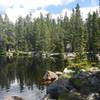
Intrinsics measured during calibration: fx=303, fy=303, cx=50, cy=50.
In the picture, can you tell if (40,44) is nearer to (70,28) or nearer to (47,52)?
(47,52)

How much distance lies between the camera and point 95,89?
41812 millimetres

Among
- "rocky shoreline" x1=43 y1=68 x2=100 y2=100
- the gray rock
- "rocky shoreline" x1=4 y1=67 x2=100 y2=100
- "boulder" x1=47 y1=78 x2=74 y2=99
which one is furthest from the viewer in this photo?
"boulder" x1=47 y1=78 x2=74 y2=99

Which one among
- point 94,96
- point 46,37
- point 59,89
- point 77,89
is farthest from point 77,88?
point 46,37

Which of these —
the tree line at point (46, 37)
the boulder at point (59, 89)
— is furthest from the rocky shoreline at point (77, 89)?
the tree line at point (46, 37)

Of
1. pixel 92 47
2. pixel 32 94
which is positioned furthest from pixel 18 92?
pixel 92 47

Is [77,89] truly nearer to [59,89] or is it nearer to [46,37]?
[59,89]

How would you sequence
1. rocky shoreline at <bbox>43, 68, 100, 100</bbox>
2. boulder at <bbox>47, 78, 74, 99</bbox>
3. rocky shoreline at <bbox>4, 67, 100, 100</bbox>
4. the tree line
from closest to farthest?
rocky shoreline at <bbox>43, 68, 100, 100</bbox>, rocky shoreline at <bbox>4, 67, 100, 100</bbox>, boulder at <bbox>47, 78, 74, 99</bbox>, the tree line

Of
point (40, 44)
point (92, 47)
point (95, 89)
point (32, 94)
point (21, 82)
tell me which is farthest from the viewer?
point (40, 44)

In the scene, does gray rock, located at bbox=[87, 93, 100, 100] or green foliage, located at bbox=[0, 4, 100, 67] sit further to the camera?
green foliage, located at bbox=[0, 4, 100, 67]

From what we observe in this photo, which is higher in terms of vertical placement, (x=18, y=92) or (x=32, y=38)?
(x=32, y=38)

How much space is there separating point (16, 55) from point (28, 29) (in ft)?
79.5

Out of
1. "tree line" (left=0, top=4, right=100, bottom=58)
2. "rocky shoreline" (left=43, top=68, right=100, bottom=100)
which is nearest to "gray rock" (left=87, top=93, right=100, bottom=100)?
"rocky shoreline" (left=43, top=68, right=100, bottom=100)

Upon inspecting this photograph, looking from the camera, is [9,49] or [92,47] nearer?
[92,47]

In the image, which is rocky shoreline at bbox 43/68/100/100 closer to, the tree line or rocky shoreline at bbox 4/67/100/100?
rocky shoreline at bbox 4/67/100/100
